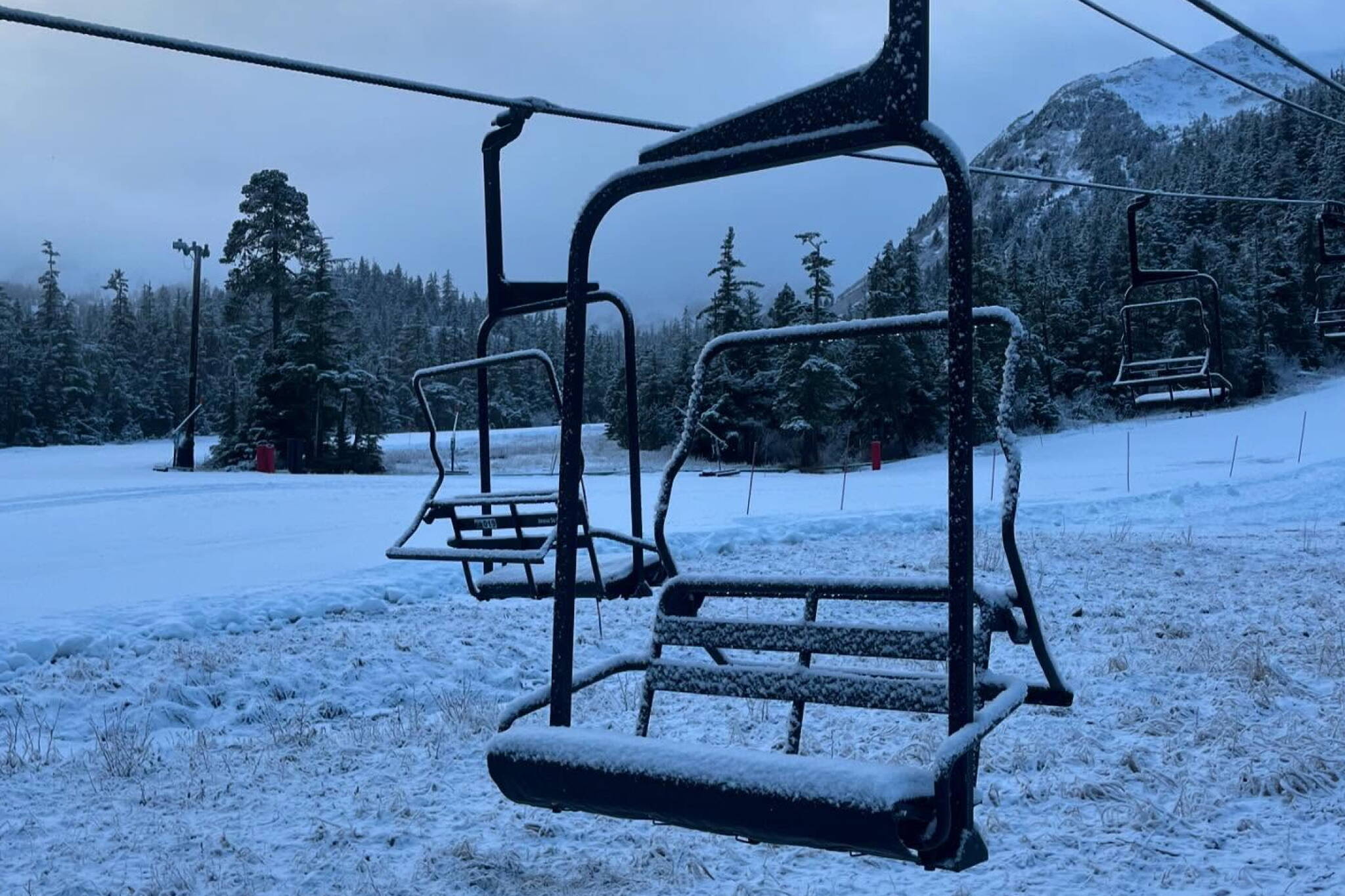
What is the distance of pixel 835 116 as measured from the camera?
77.7 inches

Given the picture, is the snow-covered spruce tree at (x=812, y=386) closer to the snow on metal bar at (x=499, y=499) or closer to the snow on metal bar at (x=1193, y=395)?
the snow on metal bar at (x=1193, y=395)

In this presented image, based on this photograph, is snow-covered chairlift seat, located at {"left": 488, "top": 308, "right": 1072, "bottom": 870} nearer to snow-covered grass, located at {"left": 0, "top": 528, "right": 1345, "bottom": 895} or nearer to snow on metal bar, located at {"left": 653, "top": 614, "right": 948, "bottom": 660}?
snow on metal bar, located at {"left": 653, "top": 614, "right": 948, "bottom": 660}

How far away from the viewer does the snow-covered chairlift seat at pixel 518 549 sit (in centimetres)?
403

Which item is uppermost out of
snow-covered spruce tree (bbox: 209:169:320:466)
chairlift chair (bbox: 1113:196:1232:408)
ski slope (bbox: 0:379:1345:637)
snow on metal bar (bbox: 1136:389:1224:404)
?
snow-covered spruce tree (bbox: 209:169:320:466)

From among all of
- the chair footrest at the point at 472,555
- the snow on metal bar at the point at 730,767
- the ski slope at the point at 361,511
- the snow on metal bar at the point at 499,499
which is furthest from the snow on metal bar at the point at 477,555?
the ski slope at the point at 361,511

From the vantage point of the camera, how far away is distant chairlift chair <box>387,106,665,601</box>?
4.08m

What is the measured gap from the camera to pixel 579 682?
8.36ft

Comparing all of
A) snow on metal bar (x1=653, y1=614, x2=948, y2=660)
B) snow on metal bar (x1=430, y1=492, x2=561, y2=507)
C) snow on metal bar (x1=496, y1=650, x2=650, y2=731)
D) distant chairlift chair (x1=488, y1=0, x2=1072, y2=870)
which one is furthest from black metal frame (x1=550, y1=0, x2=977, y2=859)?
snow on metal bar (x1=430, y1=492, x2=561, y2=507)

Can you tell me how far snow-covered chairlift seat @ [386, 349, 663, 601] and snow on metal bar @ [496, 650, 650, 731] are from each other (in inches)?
32.9

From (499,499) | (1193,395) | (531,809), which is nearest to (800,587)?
(499,499)

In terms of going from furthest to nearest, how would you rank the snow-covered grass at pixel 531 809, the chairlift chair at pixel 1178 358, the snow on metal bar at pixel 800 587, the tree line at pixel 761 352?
the tree line at pixel 761 352 < the chairlift chair at pixel 1178 358 < the snow-covered grass at pixel 531 809 < the snow on metal bar at pixel 800 587

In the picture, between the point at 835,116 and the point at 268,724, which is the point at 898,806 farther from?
the point at 268,724

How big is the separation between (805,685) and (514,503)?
2314 millimetres

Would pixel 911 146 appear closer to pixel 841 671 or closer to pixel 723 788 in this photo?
pixel 723 788
